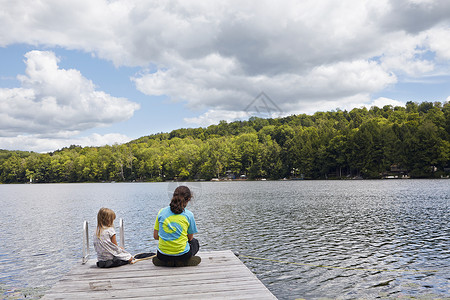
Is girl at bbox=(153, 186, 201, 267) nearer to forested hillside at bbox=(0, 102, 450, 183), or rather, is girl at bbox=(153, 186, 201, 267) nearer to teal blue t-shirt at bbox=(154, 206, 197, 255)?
teal blue t-shirt at bbox=(154, 206, 197, 255)

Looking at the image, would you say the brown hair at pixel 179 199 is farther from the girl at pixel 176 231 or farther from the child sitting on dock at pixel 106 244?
the child sitting on dock at pixel 106 244

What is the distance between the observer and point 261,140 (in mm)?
165375

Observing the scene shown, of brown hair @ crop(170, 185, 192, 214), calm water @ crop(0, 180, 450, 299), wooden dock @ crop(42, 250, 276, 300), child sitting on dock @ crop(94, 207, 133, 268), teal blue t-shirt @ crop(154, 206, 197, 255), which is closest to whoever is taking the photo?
wooden dock @ crop(42, 250, 276, 300)

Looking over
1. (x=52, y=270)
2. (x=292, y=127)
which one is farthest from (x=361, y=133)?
(x=52, y=270)

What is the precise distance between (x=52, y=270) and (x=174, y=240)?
831 cm

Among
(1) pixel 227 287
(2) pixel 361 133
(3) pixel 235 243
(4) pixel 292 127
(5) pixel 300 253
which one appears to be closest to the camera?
(1) pixel 227 287

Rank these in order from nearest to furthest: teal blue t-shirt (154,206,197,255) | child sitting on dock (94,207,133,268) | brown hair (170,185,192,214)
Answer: brown hair (170,185,192,214), teal blue t-shirt (154,206,197,255), child sitting on dock (94,207,133,268)

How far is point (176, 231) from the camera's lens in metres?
7.59

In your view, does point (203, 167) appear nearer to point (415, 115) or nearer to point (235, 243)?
point (415, 115)

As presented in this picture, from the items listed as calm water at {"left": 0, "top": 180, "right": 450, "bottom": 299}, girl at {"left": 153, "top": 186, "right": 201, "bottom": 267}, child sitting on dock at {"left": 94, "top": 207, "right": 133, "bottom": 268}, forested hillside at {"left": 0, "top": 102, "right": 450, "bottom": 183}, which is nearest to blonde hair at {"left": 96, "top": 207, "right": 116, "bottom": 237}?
child sitting on dock at {"left": 94, "top": 207, "right": 133, "bottom": 268}

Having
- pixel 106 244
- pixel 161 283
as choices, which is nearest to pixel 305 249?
pixel 106 244

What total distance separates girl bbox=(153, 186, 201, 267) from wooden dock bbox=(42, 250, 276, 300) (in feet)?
0.74

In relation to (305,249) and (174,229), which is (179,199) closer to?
(174,229)

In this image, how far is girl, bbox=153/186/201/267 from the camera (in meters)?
7.55
